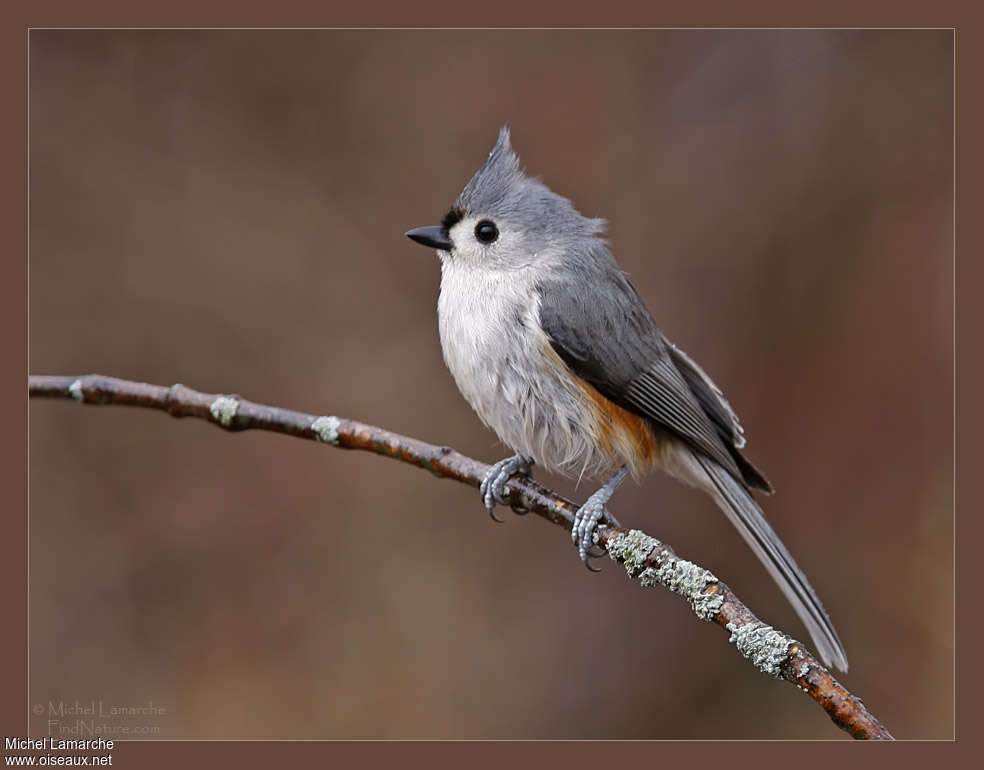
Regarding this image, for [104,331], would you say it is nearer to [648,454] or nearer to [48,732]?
[48,732]

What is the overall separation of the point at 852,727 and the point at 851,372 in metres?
2.72

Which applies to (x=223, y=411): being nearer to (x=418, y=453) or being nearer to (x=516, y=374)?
(x=418, y=453)

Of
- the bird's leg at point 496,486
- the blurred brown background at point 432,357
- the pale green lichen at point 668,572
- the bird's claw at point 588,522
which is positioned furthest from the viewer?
the blurred brown background at point 432,357

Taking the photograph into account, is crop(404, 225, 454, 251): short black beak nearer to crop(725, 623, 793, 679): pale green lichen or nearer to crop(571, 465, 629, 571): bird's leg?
crop(571, 465, 629, 571): bird's leg

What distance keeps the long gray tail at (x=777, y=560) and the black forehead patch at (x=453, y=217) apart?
104 centimetres

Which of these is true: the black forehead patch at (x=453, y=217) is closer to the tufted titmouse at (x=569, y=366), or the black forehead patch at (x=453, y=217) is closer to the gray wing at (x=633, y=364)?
the tufted titmouse at (x=569, y=366)

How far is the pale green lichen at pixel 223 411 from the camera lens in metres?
2.49

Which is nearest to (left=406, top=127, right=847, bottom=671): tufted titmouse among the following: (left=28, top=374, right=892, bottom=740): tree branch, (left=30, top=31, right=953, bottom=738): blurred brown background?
(left=28, top=374, right=892, bottom=740): tree branch

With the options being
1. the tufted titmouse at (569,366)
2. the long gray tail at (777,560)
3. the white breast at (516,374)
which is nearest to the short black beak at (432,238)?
the tufted titmouse at (569,366)

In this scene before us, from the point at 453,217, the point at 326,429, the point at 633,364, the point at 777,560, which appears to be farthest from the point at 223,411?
the point at 777,560

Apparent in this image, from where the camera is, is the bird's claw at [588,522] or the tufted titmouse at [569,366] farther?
the tufted titmouse at [569,366]

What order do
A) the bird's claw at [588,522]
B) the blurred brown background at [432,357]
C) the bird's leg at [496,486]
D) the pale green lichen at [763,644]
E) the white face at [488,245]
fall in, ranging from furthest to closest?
the blurred brown background at [432,357]
the white face at [488,245]
the bird's leg at [496,486]
the bird's claw at [588,522]
the pale green lichen at [763,644]

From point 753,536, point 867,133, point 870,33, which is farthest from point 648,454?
point 870,33

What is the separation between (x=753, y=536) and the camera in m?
2.70
